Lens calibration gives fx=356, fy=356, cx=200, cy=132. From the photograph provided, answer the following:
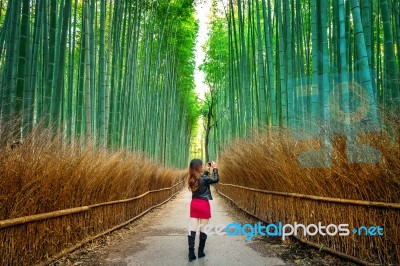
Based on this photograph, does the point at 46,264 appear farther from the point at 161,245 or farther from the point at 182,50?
the point at 182,50

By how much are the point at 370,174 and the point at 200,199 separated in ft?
6.07

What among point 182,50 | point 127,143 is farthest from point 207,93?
point 127,143

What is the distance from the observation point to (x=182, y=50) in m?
18.7

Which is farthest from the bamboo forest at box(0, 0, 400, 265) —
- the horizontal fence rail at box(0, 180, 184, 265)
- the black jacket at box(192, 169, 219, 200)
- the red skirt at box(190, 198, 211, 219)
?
the red skirt at box(190, 198, 211, 219)

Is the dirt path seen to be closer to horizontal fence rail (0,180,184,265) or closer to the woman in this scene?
horizontal fence rail (0,180,184,265)

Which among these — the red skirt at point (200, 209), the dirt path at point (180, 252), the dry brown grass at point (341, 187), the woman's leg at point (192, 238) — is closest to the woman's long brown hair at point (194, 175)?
the red skirt at point (200, 209)

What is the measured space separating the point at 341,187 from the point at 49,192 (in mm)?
2973

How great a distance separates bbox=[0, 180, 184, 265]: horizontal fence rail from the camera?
290 cm

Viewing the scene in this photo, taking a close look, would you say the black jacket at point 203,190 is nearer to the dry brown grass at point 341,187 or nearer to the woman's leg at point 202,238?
the woman's leg at point 202,238

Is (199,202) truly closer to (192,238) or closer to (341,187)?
(192,238)

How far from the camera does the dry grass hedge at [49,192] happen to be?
295 cm

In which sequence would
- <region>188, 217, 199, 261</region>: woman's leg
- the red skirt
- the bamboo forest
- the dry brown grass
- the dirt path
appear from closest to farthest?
the dry brown grass → the bamboo forest → the dirt path → <region>188, 217, 199, 261</region>: woman's leg → the red skirt

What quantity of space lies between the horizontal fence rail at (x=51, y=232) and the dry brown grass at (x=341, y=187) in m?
2.67

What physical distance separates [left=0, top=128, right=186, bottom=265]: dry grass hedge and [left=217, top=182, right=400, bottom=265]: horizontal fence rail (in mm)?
2712
